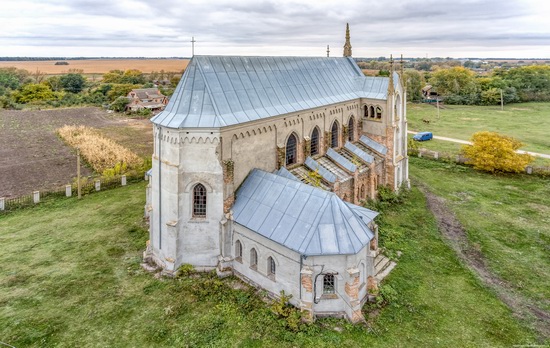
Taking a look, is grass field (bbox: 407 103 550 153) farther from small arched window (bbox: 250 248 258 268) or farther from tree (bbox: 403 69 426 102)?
small arched window (bbox: 250 248 258 268)

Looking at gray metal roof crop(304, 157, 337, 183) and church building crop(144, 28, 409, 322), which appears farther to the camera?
gray metal roof crop(304, 157, 337, 183)

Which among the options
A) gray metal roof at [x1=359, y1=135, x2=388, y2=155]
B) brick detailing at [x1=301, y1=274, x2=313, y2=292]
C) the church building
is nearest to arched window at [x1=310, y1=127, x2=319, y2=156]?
the church building

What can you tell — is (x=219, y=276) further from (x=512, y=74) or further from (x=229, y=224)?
(x=512, y=74)

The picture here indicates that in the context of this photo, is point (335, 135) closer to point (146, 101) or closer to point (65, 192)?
point (65, 192)

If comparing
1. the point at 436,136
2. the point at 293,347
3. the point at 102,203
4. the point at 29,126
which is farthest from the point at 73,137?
the point at 436,136

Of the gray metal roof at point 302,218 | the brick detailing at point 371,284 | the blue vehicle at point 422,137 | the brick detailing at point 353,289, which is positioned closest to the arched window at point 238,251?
the gray metal roof at point 302,218

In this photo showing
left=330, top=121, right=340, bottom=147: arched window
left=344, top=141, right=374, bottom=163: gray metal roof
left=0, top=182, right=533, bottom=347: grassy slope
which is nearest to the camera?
left=0, top=182, right=533, bottom=347: grassy slope

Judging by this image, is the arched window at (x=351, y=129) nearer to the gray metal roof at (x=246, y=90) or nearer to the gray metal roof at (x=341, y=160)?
the gray metal roof at (x=246, y=90)
